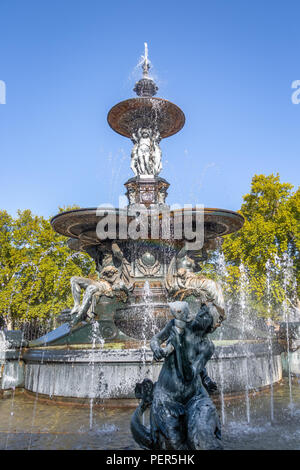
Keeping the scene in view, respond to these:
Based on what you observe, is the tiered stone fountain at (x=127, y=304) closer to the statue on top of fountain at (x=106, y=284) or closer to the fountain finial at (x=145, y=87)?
the statue on top of fountain at (x=106, y=284)

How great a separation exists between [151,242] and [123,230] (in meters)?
0.83

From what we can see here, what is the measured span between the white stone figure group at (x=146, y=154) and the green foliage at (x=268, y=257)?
1128cm

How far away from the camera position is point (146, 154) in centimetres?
1102

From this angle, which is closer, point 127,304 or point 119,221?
point 119,221

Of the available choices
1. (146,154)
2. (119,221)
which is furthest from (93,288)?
(146,154)

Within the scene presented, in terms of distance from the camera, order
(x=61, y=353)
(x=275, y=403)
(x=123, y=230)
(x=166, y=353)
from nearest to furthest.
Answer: (x=166, y=353)
(x=275, y=403)
(x=61, y=353)
(x=123, y=230)

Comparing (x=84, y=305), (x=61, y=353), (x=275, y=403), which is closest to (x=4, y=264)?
(x=84, y=305)

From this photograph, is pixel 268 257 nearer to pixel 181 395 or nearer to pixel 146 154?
pixel 146 154

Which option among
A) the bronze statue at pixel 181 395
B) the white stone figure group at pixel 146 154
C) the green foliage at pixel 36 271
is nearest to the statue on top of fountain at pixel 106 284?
the white stone figure group at pixel 146 154

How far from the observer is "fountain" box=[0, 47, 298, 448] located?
20.2 ft

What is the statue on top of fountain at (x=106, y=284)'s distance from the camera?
8.57m

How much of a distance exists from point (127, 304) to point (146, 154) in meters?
4.62

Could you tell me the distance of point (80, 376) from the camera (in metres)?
6.19
